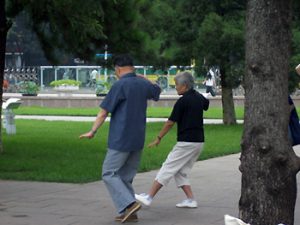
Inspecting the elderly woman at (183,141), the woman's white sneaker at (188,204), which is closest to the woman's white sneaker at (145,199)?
the elderly woman at (183,141)

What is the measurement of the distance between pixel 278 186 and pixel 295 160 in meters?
0.26

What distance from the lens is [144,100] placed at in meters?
8.59

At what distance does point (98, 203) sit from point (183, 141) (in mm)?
1415

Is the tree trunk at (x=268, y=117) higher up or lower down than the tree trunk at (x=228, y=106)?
higher up

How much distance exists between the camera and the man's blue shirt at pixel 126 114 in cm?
844

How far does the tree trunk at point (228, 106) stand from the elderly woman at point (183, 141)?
14.7 m

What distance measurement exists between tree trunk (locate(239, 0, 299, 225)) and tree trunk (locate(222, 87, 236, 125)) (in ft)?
59.6

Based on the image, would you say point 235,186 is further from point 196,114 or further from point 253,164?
point 253,164

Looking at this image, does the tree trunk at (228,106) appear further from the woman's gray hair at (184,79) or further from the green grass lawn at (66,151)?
the woman's gray hair at (184,79)

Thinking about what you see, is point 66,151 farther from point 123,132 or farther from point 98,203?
point 123,132

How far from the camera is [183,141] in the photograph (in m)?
9.33

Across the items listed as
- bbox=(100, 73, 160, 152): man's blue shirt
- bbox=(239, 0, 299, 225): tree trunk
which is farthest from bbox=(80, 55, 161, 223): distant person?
bbox=(239, 0, 299, 225): tree trunk

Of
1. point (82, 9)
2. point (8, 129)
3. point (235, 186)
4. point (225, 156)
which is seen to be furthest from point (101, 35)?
point (8, 129)

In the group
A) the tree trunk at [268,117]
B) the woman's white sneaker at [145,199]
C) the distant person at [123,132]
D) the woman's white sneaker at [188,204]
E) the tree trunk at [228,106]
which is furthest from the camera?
the tree trunk at [228,106]
